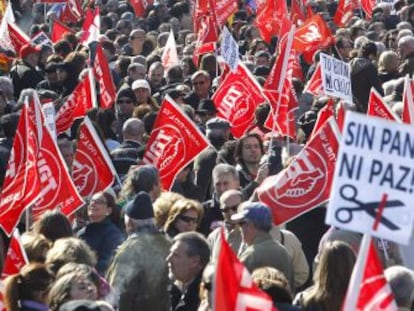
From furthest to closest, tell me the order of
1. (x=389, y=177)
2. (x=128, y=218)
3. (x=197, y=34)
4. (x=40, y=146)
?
(x=197, y=34)
(x=40, y=146)
(x=128, y=218)
(x=389, y=177)

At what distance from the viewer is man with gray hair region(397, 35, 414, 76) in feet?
56.7

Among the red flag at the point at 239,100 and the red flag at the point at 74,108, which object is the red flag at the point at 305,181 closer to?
the red flag at the point at 239,100

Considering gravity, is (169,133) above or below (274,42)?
above

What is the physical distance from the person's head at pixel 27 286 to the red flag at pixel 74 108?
705 centimetres

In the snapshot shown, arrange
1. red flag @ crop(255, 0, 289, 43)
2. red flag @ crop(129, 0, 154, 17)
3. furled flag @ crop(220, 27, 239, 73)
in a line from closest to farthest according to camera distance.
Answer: furled flag @ crop(220, 27, 239, 73), red flag @ crop(255, 0, 289, 43), red flag @ crop(129, 0, 154, 17)

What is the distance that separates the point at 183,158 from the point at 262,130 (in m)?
2.11

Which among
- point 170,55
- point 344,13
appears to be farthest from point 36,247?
point 344,13

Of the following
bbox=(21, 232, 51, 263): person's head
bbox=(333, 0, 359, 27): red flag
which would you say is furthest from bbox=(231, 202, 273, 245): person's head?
bbox=(333, 0, 359, 27): red flag

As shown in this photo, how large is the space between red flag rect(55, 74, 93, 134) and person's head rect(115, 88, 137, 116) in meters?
0.36

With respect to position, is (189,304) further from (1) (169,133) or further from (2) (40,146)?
(1) (169,133)

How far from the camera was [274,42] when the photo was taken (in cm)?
2277

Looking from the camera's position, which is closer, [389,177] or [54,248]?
[389,177]

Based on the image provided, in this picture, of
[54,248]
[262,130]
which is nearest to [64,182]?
[54,248]

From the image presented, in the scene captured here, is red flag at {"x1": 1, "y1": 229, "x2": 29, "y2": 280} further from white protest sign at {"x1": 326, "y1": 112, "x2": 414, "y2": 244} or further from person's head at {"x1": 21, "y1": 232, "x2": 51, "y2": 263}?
white protest sign at {"x1": 326, "y1": 112, "x2": 414, "y2": 244}
